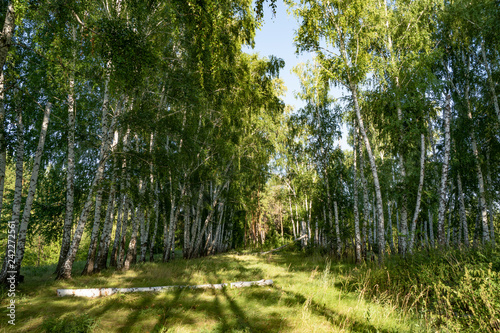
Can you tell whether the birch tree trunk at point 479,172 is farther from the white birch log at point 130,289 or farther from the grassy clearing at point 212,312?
the white birch log at point 130,289

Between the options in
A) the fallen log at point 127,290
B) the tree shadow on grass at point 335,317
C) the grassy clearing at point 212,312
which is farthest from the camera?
the fallen log at point 127,290

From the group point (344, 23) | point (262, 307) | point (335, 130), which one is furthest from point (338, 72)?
point (262, 307)

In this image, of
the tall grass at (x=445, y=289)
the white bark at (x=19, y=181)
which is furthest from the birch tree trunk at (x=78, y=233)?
the tall grass at (x=445, y=289)

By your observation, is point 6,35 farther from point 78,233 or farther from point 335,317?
point 335,317

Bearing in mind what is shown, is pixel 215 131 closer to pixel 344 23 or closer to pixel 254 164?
pixel 254 164

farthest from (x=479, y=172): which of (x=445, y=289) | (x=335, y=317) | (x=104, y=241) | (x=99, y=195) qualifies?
(x=104, y=241)

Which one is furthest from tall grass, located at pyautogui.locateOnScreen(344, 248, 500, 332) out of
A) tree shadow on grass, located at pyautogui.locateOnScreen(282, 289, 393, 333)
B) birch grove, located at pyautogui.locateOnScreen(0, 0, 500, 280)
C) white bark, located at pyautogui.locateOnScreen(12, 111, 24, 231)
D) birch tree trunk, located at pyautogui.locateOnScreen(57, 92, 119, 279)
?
white bark, located at pyautogui.locateOnScreen(12, 111, 24, 231)

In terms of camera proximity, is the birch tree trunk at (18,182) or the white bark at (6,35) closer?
the white bark at (6,35)

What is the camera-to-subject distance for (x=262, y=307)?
5766 mm

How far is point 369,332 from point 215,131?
1321 cm

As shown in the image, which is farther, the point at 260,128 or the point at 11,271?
the point at 260,128

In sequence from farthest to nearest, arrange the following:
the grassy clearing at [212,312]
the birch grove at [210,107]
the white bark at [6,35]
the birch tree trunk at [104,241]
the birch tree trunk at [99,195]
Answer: the birch tree trunk at [104,241] < the birch tree trunk at [99,195] < the birch grove at [210,107] < the grassy clearing at [212,312] < the white bark at [6,35]

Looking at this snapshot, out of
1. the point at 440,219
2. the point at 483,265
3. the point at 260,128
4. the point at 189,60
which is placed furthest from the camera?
the point at 260,128

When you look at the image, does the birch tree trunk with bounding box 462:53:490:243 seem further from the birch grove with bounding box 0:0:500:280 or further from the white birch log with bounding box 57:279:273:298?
the white birch log with bounding box 57:279:273:298
